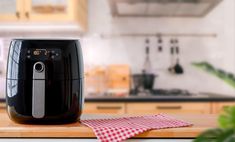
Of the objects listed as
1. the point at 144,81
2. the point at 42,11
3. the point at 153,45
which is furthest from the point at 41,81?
the point at 153,45

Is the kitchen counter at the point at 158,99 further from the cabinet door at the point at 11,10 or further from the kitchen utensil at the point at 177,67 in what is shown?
the cabinet door at the point at 11,10

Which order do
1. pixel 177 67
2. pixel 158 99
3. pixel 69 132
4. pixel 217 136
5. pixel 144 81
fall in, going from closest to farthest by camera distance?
pixel 217 136
pixel 69 132
pixel 158 99
pixel 144 81
pixel 177 67

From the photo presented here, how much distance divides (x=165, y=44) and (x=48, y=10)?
1.13m

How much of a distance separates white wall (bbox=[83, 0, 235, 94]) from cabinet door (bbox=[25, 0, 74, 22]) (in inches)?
17.0

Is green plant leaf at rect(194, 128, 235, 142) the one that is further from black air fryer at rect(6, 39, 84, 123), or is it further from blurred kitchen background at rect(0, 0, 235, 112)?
blurred kitchen background at rect(0, 0, 235, 112)

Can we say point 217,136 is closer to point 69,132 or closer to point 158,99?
point 69,132

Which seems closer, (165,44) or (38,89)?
(38,89)

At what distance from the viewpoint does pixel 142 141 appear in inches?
36.9

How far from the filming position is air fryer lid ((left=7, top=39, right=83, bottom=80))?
0.99 meters

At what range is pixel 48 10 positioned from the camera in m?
2.85

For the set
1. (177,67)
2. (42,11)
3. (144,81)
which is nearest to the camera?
(42,11)

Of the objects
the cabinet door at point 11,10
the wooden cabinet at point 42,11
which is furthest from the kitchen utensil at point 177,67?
the cabinet door at point 11,10

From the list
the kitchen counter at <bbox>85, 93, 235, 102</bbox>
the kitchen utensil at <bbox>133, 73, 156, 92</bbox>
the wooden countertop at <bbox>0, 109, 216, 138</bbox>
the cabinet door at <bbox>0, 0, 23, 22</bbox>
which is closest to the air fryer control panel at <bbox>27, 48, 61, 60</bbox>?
the wooden countertop at <bbox>0, 109, 216, 138</bbox>

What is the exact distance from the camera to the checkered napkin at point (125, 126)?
0.90 metres
